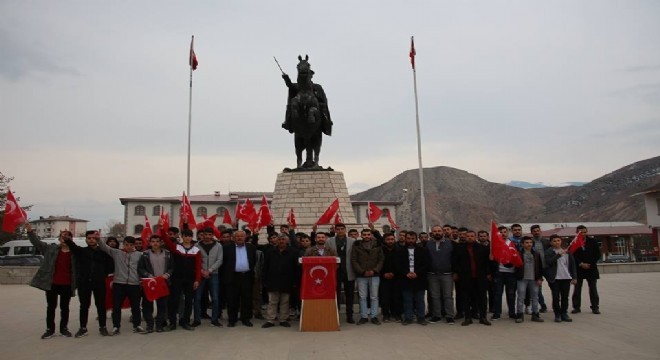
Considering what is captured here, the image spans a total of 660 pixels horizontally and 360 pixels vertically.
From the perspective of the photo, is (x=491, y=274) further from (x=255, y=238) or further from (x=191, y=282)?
(x=191, y=282)

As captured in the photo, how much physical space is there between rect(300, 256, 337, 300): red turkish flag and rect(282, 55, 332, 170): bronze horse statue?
20.7 ft

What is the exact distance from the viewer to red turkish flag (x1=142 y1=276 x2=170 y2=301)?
845cm

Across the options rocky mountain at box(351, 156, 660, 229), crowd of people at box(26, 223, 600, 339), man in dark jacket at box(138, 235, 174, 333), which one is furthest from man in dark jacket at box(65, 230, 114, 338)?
rocky mountain at box(351, 156, 660, 229)

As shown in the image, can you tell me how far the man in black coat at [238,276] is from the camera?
9.17 meters

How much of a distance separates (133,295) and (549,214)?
100385mm

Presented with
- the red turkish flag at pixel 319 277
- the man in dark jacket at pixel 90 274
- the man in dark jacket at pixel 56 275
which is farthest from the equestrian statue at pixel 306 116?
the man in dark jacket at pixel 56 275

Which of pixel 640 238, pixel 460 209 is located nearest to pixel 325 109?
pixel 640 238

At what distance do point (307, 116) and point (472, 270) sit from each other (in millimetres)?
7216

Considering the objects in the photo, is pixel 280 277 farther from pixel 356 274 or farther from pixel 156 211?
pixel 156 211

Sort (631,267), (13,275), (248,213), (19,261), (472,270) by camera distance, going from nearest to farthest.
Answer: (472,270) < (248,213) < (13,275) < (631,267) < (19,261)

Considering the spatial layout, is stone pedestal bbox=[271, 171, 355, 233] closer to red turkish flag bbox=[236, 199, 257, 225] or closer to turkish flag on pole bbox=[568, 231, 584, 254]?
red turkish flag bbox=[236, 199, 257, 225]

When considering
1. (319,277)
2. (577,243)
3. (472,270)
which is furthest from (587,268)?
(319,277)

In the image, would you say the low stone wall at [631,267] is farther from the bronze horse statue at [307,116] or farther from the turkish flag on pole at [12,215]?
the turkish flag on pole at [12,215]

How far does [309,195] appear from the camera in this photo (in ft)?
46.8
